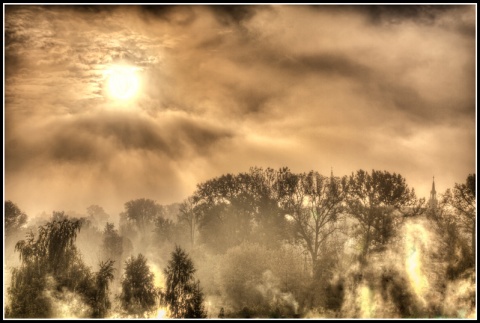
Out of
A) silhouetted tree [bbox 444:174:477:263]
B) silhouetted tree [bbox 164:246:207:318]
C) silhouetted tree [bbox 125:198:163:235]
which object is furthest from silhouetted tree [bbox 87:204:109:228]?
silhouetted tree [bbox 444:174:477:263]

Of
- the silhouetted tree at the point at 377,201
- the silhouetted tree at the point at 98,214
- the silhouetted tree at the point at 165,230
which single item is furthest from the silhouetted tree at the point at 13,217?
the silhouetted tree at the point at 377,201

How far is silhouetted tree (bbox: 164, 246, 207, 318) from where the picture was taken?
42.2 m

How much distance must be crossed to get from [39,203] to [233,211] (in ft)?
169

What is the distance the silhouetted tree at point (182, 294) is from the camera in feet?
139

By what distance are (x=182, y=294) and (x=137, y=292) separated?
4802mm

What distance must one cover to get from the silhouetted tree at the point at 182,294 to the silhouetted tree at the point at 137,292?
1.90m

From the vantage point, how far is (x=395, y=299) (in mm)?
44062

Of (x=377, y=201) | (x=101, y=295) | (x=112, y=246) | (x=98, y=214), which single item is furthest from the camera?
(x=98, y=214)

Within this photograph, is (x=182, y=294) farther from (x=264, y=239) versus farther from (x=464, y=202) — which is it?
(x=464, y=202)

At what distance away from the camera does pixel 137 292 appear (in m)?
43.6

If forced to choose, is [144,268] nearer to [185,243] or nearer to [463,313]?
[463,313]

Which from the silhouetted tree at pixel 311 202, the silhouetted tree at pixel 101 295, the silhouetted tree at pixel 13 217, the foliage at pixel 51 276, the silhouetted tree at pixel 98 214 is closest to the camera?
the foliage at pixel 51 276

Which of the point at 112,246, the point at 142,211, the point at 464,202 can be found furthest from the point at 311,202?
the point at 142,211

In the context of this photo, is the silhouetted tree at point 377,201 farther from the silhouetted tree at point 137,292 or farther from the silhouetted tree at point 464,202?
the silhouetted tree at point 137,292
